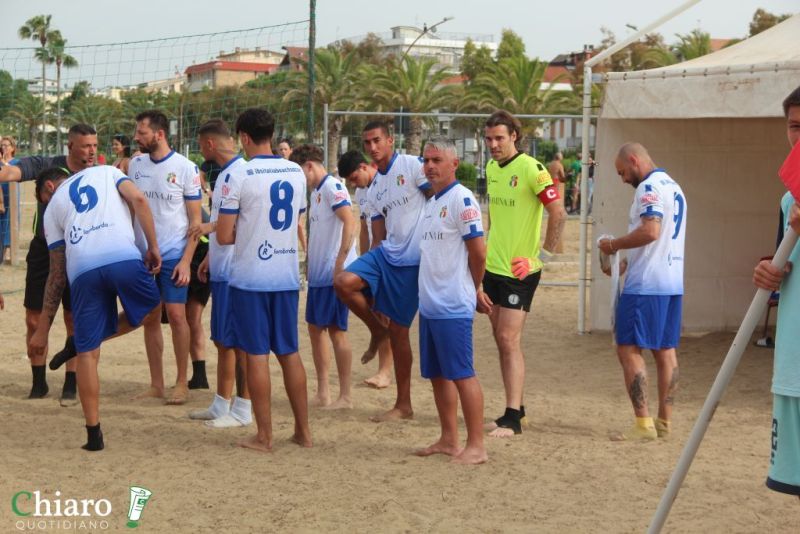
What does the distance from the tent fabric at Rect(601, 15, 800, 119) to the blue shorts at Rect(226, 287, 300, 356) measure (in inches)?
157

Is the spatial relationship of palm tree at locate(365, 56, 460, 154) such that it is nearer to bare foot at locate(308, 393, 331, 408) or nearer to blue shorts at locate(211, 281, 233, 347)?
bare foot at locate(308, 393, 331, 408)

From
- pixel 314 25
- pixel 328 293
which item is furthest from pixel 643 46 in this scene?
pixel 328 293

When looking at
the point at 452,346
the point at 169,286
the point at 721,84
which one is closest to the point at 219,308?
the point at 169,286

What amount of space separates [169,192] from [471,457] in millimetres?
2867

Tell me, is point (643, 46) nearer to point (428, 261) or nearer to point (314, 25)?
point (314, 25)

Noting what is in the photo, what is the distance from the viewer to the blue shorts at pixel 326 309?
7102 mm

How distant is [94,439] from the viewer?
235 inches

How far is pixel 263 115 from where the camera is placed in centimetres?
592

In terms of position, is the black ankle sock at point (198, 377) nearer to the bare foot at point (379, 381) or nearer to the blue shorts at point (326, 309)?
the blue shorts at point (326, 309)

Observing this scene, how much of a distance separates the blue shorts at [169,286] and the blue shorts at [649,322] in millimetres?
3050

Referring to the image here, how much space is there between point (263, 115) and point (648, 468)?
117 inches

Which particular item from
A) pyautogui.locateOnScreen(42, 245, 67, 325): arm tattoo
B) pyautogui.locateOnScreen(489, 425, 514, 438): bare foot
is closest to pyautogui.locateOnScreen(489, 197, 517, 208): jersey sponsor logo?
pyautogui.locateOnScreen(489, 425, 514, 438): bare foot

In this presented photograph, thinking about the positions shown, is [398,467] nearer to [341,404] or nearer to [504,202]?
[341,404]

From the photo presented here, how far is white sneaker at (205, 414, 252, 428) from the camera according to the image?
6.59 m
